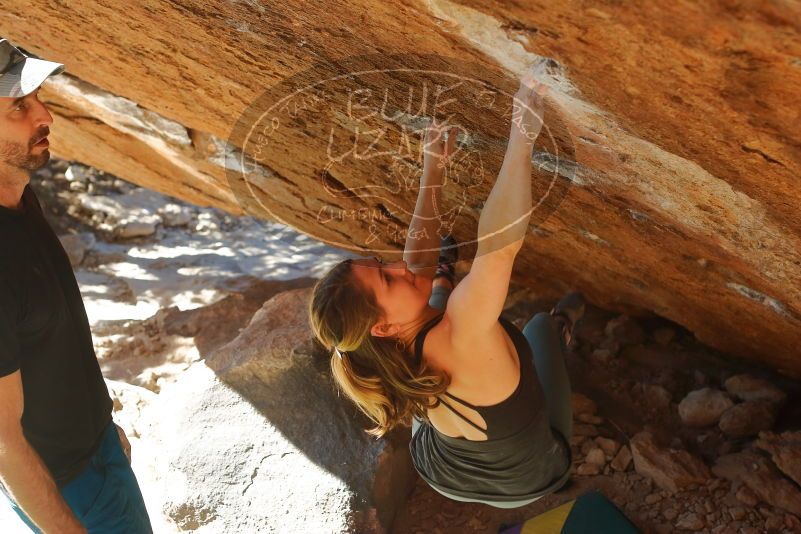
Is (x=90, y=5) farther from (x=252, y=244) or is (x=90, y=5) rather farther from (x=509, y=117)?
(x=252, y=244)

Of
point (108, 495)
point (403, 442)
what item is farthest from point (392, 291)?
point (403, 442)

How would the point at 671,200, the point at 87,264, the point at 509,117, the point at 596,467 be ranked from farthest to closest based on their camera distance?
1. the point at 87,264
2. the point at 596,467
3. the point at 671,200
4. the point at 509,117

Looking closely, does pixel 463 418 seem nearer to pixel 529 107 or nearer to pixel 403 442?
pixel 529 107

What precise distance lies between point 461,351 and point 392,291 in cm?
24

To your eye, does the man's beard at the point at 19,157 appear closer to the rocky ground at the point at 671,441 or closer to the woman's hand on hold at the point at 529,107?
the woman's hand on hold at the point at 529,107

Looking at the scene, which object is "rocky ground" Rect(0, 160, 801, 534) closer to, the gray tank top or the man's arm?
the gray tank top

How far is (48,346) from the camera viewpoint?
7.07 ft

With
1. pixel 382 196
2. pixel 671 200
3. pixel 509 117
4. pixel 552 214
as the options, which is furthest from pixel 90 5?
pixel 671 200

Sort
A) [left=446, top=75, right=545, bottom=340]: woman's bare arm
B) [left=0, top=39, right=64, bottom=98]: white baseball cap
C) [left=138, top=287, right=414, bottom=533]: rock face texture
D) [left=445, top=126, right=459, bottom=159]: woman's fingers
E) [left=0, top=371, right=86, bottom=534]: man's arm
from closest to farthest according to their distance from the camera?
[left=446, top=75, right=545, bottom=340]: woman's bare arm < [left=0, top=371, right=86, bottom=534]: man's arm < [left=0, top=39, right=64, bottom=98]: white baseball cap < [left=445, top=126, right=459, bottom=159]: woman's fingers < [left=138, top=287, right=414, bottom=533]: rock face texture

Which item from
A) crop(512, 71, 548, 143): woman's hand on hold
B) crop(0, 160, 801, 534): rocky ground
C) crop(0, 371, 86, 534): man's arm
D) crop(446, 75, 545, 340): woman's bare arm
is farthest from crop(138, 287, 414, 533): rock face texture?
crop(512, 71, 548, 143): woman's hand on hold

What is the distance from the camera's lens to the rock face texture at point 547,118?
1379mm

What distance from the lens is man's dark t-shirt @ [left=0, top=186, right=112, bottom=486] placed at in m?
2.00

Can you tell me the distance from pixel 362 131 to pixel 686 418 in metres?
1.92

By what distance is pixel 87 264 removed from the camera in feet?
19.2
